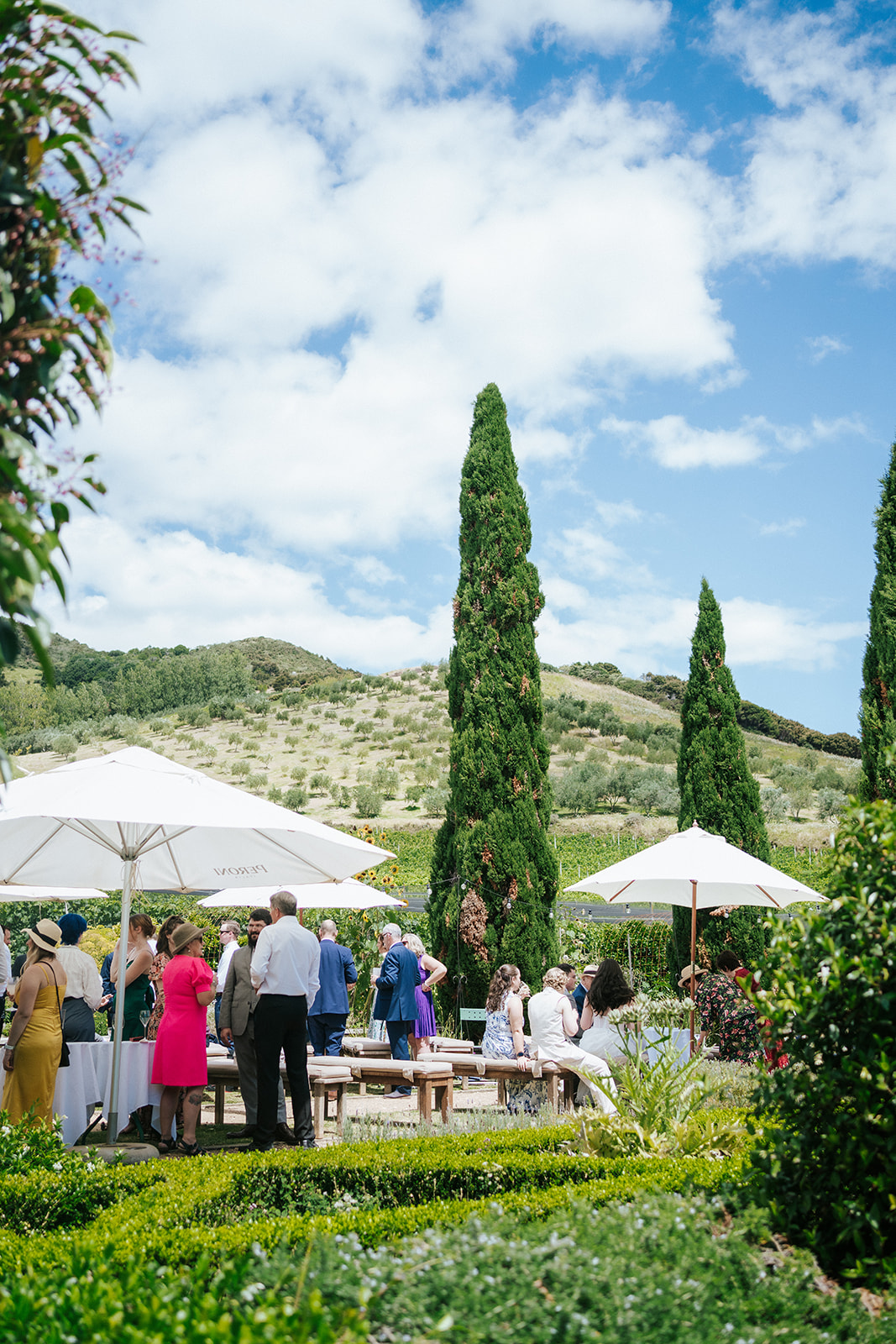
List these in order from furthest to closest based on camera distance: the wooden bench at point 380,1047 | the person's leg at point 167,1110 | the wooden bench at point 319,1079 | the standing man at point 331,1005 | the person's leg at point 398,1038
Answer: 1. the wooden bench at point 380,1047
2. the person's leg at point 398,1038
3. the standing man at point 331,1005
4. the wooden bench at point 319,1079
5. the person's leg at point 167,1110

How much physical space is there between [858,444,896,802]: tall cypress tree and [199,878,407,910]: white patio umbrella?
6228 mm

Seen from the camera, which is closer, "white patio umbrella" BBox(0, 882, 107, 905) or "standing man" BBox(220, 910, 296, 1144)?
"standing man" BBox(220, 910, 296, 1144)

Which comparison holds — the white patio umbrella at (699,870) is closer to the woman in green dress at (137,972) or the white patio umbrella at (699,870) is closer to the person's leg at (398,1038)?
the person's leg at (398,1038)

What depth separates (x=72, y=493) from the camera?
83.4 inches

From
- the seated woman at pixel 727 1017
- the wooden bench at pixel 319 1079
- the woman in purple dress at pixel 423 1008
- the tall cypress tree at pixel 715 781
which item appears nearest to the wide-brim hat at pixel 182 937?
the wooden bench at pixel 319 1079

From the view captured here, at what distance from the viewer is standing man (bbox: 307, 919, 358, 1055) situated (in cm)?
946

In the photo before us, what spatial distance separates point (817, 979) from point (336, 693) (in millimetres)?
66666

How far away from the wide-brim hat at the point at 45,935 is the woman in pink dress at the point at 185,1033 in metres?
1.00

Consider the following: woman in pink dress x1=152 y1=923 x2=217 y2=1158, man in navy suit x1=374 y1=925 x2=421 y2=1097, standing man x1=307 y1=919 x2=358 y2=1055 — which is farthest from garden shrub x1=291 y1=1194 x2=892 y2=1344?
man in navy suit x1=374 y1=925 x2=421 y2=1097

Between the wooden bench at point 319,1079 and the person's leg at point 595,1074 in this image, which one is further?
the wooden bench at point 319,1079

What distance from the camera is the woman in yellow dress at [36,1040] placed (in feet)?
20.6

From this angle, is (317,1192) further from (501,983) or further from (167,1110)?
(501,983)

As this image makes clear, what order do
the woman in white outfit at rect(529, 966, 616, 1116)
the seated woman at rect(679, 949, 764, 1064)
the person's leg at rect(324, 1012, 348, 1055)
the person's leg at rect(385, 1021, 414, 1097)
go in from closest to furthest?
the woman in white outfit at rect(529, 966, 616, 1116) → the seated woman at rect(679, 949, 764, 1064) → the person's leg at rect(324, 1012, 348, 1055) → the person's leg at rect(385, 1021, 414, 1097)

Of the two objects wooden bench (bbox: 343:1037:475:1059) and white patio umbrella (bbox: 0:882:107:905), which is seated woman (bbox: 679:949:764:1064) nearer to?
wooden bench (bbox: 343:1037:475:1059)
